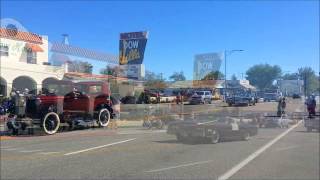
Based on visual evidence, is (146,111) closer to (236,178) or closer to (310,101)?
(236,178)

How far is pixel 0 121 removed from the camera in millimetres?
18859

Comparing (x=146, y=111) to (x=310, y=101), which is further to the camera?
(x=146, y=111)

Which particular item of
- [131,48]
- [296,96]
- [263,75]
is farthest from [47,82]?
[263,75]

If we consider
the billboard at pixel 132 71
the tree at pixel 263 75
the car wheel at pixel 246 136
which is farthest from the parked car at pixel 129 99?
the tree at pixel 263 75

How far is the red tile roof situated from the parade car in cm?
308

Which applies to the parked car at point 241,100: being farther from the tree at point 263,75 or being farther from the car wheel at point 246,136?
the tree at point 263,75

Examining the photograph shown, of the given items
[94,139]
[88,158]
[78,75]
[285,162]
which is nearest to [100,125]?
[94,139]

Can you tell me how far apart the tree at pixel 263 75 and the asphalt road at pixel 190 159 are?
93cm

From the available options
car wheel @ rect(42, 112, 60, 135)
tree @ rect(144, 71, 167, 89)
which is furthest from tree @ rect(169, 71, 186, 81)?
car wheel @ rect(42, 112, 60, 135)

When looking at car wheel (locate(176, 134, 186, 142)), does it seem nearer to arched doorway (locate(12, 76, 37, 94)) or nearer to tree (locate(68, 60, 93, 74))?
tree (locate(68, 60, 93, 74))

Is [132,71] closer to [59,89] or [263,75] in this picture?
[263,75]

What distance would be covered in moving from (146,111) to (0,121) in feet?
31.4

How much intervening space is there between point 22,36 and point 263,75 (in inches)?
154

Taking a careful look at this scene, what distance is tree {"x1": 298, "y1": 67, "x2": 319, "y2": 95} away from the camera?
899 cm
